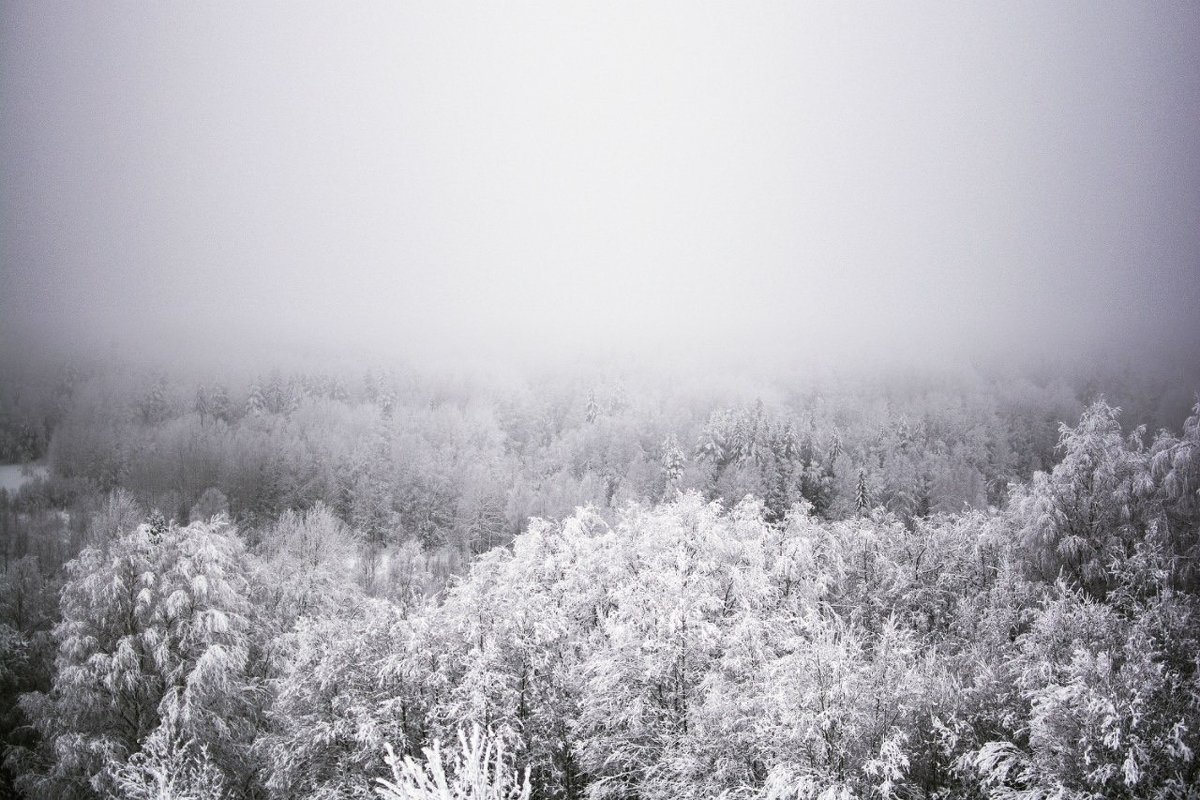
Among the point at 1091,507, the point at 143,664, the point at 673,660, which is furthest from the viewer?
the point at 143,664

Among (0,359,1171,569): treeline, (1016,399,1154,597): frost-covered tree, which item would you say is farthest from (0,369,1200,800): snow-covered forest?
(0,359,1171,569): treeline

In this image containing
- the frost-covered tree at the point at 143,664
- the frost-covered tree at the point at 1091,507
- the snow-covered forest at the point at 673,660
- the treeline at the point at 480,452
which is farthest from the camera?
the treeline at the point at 480,452

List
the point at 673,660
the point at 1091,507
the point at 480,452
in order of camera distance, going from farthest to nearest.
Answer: the point at 480,452, the point at 1091,507, the point at 673,660

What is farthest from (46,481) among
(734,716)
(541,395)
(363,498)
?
(734,716)

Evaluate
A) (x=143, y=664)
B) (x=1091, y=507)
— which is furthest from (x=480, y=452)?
(x=1091, y=507)

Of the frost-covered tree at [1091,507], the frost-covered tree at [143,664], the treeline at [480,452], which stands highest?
the frost-covered tree at [1091,507]

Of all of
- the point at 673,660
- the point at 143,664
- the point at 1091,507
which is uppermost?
the point at 1091,507

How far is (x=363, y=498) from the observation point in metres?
67.1

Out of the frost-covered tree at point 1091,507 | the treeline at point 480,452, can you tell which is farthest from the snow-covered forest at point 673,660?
the treeline at point 480,452

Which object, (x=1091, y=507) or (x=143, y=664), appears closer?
(x=1091, y=507)

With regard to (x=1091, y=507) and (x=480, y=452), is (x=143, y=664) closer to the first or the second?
(x=1091, y=507)

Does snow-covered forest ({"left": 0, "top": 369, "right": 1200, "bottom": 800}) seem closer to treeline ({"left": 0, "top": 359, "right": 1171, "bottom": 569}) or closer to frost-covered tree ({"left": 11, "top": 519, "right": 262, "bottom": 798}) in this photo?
frost-covered tree ({"left": 11, "top": 519, "right": 262, "bottom": 798})

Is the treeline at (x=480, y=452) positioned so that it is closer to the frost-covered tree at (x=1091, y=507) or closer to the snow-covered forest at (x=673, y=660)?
the snow-covered forest at (x=673, y=660)

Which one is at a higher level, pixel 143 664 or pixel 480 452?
pixel 143 664
